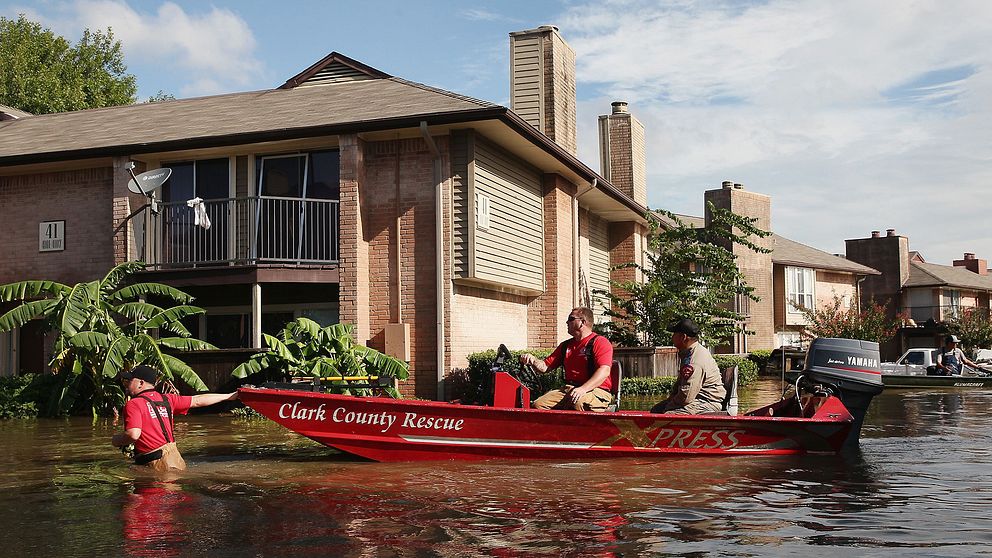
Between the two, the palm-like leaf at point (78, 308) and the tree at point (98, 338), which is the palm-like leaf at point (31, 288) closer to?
the tree at point (98, 338)

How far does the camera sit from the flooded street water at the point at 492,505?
7109mm

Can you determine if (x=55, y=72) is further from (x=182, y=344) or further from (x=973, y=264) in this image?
(x=973, y=264)

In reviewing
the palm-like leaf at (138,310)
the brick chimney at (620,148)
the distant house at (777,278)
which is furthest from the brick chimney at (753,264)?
the palm-like leaf at (138,310)

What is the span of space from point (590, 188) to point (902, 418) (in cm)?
912

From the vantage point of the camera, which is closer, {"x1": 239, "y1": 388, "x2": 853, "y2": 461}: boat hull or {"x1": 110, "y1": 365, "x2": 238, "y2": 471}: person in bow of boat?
{"x1": 110, "y1": 365, "x2": 238, "y2": 471}: person in bow of boat

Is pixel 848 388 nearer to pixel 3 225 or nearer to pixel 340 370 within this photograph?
pixel 340 370

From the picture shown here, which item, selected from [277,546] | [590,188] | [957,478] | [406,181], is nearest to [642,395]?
[590,188]

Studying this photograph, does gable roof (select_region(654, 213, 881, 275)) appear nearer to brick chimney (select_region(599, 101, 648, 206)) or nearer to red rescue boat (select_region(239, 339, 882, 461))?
brick chimney (select_region(599, 101, 648, 206))

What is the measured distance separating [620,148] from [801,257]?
23.2 metres

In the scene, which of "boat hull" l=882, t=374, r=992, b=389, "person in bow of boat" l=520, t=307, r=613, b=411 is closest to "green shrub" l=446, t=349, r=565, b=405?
"person in bow of boat" l=520, t=307, r=613, b=411

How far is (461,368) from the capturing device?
18531 mm

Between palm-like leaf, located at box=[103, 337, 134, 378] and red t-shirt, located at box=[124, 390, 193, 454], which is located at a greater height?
palm-like leaf, located at box=[103, 337, 134, 378]

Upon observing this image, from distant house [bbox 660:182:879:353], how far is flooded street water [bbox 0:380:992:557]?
109 feet

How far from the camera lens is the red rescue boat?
11.0 m
